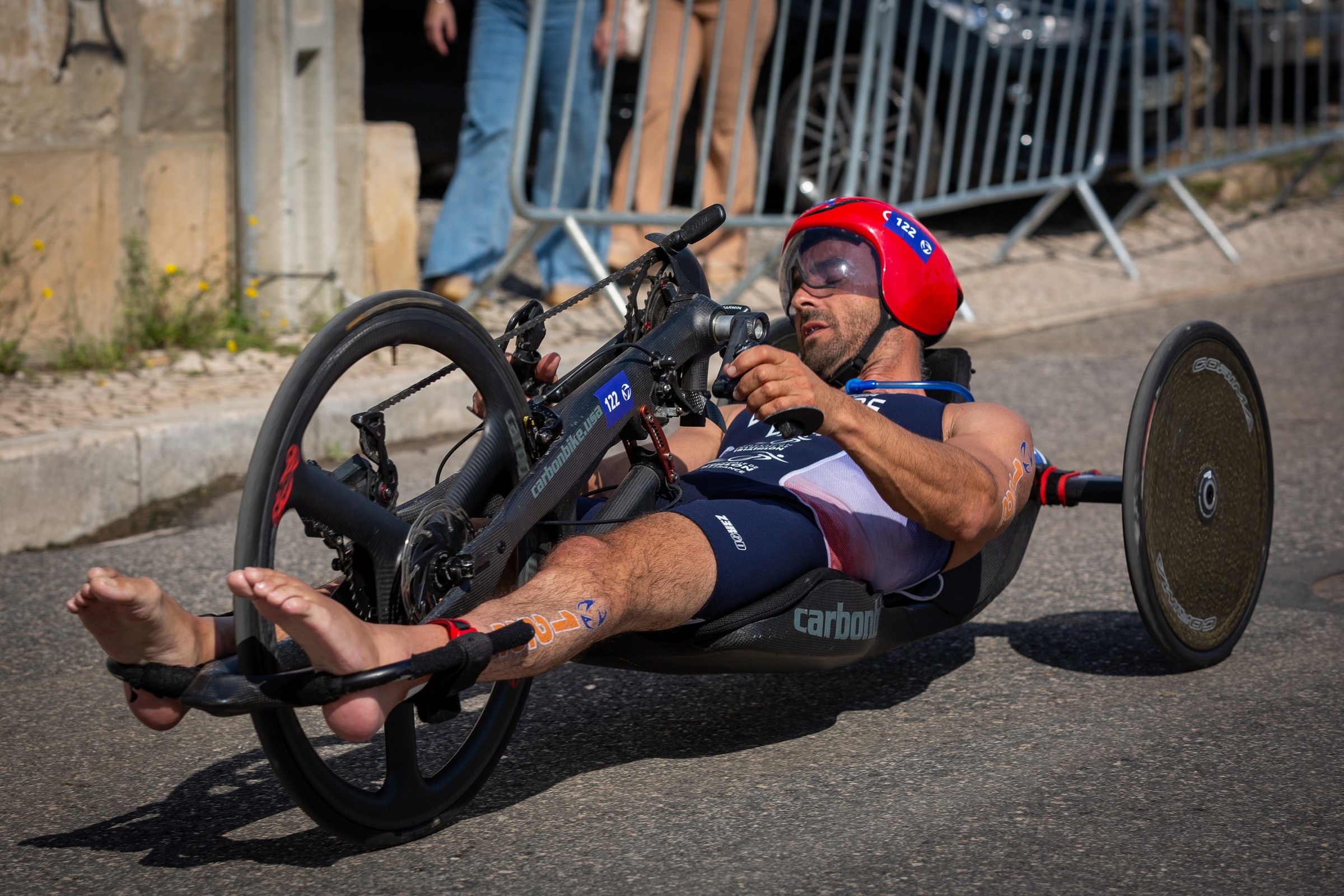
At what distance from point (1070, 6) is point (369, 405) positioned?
521 cm

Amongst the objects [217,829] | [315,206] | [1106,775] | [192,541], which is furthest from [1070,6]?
[217,829]

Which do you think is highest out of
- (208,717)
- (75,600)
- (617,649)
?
(75,600)

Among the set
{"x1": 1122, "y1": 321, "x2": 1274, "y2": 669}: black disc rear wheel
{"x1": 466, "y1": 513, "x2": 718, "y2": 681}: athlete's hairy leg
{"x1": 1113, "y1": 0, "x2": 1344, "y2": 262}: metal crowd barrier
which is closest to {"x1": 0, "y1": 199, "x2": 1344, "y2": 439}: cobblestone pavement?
{"x1": 1113, "y1": 0, "x2": 1344, "y2": 262}: metal crowd barrier

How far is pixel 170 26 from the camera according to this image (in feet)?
19.8

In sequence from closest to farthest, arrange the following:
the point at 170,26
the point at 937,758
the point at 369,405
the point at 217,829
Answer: the point at 217,829 < the point at 937,758 < the point at 369,405 < the point at 170,26

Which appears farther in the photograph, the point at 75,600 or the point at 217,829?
the point at 217,829

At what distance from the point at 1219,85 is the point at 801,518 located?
9.08 m

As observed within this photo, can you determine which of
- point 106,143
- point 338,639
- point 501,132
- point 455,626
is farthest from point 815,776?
point 501,132

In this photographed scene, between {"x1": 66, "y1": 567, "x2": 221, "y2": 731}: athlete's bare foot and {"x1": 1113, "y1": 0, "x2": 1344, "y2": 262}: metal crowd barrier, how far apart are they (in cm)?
727

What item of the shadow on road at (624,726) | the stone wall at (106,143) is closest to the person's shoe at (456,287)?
the stone wall at (106,143)

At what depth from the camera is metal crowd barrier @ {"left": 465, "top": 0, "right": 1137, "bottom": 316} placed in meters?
7.36

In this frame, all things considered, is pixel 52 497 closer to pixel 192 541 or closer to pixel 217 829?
pixel 192 541

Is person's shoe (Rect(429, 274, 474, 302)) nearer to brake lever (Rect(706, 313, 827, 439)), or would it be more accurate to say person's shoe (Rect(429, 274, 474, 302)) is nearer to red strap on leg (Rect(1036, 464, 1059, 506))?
brake lever (Rect(706, 313, 827, 439))

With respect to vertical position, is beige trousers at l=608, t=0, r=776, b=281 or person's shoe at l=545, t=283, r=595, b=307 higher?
beige trousers at l=608, t=0, r=776, b=281
